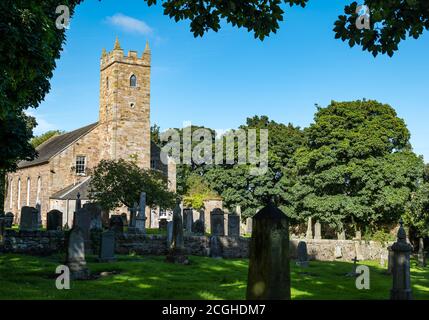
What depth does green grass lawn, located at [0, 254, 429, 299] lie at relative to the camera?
11.0 meters

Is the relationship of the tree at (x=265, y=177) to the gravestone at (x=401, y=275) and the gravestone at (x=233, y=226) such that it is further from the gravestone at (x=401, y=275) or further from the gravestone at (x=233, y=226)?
the gravestone at (x=401, y=275)

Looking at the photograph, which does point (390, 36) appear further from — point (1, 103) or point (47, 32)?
point (1, 103)

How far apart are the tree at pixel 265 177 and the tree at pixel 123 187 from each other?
17.2m

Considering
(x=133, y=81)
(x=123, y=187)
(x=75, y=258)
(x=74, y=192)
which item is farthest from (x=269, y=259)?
(x=133, y=81)

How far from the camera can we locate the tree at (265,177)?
49719 millimetres

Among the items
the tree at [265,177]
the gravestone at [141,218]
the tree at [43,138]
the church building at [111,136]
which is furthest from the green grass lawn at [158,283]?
the tree at [43,138]

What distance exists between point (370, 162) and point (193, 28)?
3073cm

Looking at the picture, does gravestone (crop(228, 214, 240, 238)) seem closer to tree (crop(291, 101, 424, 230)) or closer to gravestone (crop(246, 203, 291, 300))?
tree (crop(291, 101, 424, 230))

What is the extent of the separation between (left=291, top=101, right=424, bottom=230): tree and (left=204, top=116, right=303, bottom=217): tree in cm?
927

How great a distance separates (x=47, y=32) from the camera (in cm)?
1109

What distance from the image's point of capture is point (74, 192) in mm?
40688

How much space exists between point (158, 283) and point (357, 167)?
26.6m

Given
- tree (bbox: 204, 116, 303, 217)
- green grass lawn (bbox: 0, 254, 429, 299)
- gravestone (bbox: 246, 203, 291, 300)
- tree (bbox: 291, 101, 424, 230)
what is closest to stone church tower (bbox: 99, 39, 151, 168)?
tree (bbox: 204, 116, 303, 217)

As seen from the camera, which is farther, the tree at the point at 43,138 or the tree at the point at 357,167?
the tree at the point at 43,138
